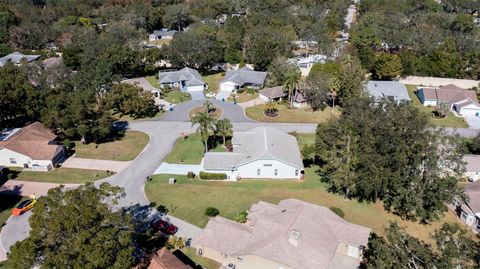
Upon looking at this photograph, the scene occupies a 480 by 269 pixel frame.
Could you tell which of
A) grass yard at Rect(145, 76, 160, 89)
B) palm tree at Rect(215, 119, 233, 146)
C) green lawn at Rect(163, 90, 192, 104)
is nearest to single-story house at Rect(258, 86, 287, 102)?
green lawn at Rect(163, 90, 192, 104)

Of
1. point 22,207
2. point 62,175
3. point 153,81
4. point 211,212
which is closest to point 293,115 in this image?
point 211,212

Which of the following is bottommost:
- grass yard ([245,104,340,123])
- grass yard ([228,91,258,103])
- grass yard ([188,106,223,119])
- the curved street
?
grass yard ([228,91,258,103])

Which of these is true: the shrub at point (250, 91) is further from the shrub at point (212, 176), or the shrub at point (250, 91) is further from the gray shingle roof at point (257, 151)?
the shrub at point (212, 176)

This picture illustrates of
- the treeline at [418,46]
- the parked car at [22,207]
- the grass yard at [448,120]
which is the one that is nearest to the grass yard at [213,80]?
the treeline at [418,46]

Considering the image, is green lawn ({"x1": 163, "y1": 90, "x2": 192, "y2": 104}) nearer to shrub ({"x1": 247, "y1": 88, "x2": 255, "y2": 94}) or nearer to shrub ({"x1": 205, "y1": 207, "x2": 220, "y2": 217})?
shrub ({"x1": 247, "y1": 88, "x2": 255, "y2": 94})

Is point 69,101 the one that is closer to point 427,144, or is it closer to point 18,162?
point 18,162
